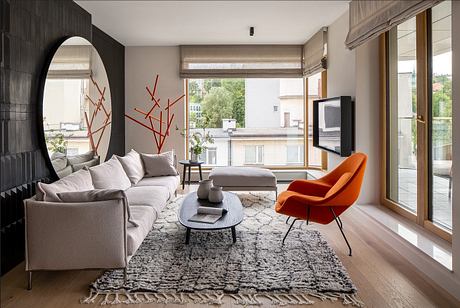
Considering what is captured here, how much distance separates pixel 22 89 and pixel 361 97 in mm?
3605

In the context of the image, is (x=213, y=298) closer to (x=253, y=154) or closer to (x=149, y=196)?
(x=149, y=196)

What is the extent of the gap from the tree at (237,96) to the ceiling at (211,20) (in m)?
0.81

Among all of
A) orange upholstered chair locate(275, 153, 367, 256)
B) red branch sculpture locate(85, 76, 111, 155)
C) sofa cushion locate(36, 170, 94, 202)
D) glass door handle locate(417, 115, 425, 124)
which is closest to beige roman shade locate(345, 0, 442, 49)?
glass door handle locate(417, 115, 425, 124)

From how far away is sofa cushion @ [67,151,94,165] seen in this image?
4200 millimetres

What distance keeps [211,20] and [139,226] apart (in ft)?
10.9

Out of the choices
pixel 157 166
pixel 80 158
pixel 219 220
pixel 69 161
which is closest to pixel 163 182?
pixel 157 166

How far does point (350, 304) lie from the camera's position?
238 centimetres

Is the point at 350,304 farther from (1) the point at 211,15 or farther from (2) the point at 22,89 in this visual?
(1) the point at 211,15

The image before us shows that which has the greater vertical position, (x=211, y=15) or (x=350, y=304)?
(x=211, y=15)

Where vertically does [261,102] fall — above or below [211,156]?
above

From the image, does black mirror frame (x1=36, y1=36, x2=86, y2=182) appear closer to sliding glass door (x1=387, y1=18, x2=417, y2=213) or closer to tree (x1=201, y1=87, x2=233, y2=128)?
sliding glass door (x1=387, y1=18, x2=417, y2=213)

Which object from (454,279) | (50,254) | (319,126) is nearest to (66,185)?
(50,254)

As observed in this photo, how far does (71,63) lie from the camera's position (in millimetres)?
4145

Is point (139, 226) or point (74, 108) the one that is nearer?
point (139, 226)
